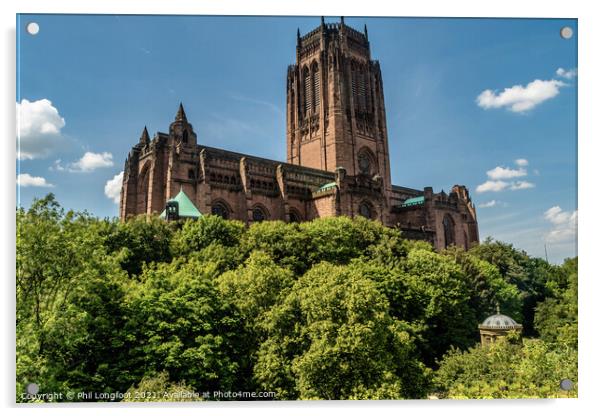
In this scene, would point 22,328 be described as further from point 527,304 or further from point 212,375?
point 527,304

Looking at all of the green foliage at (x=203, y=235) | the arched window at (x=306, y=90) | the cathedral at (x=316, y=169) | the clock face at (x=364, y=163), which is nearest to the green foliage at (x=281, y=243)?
the green foliage at (x=203, y=235)

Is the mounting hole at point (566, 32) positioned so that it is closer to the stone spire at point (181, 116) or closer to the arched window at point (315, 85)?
the stone spire at point (181, 116)

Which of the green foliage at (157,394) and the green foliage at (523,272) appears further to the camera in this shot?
the green foliage at (523,272)

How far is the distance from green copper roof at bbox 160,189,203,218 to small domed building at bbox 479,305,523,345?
20.5 meters

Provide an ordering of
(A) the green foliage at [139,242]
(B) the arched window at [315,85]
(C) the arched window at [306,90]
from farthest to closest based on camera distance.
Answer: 1. (C) the arched window at [306,90]
2. (B) the arched window at [315,85]
3. (A) the green foliage at [139,242]

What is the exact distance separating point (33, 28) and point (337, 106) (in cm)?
4746

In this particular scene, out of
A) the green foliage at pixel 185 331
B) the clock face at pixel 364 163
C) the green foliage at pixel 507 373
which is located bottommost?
the green foliage at pixel 507 373

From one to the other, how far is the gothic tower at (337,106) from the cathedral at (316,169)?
120 millimetres

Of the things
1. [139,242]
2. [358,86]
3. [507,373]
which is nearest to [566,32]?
[507,373]

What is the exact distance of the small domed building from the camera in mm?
26078

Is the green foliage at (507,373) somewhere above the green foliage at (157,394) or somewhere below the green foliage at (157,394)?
below

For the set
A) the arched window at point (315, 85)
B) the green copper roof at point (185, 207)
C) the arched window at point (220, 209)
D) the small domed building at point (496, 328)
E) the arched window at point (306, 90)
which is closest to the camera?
the small domed building at point (496, 328)

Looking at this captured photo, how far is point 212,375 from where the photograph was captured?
16.8 metres

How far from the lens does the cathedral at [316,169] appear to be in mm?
42281
